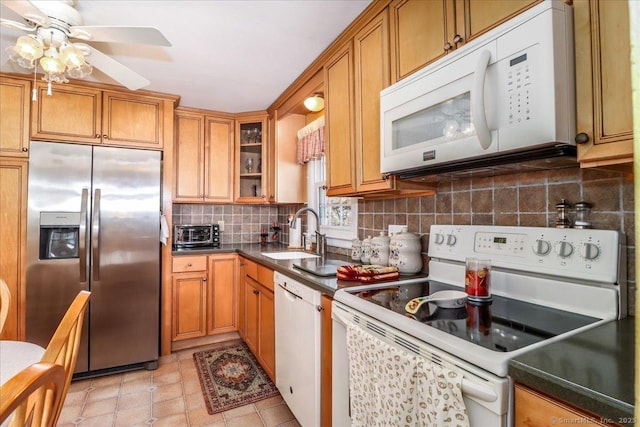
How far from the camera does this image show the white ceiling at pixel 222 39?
1.67 metres

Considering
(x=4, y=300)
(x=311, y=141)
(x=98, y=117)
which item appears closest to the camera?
(x=4, y=300)

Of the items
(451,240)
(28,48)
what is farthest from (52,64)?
(451,240)

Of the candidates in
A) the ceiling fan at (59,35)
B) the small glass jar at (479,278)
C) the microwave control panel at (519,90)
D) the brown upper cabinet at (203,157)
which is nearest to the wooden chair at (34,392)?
the small glass jar at (479,278)

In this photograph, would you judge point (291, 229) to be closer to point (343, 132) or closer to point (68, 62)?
point (343, 132)

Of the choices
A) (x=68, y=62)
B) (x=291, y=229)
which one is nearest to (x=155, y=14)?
(x=68, y=62)

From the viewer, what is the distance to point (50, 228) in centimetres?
239

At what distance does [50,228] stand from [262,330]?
174 cm

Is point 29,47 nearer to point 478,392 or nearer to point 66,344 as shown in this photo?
point 66,344

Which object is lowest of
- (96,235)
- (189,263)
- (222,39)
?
(189,263)

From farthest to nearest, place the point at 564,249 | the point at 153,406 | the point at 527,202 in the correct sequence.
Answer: the point at 153,406
the point at 527,202
the point at 564,249

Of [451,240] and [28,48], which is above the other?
[28,48]

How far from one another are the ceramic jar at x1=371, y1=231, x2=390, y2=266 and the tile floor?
109cm

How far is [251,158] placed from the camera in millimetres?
3527

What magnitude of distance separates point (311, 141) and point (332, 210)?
0.67 meters
